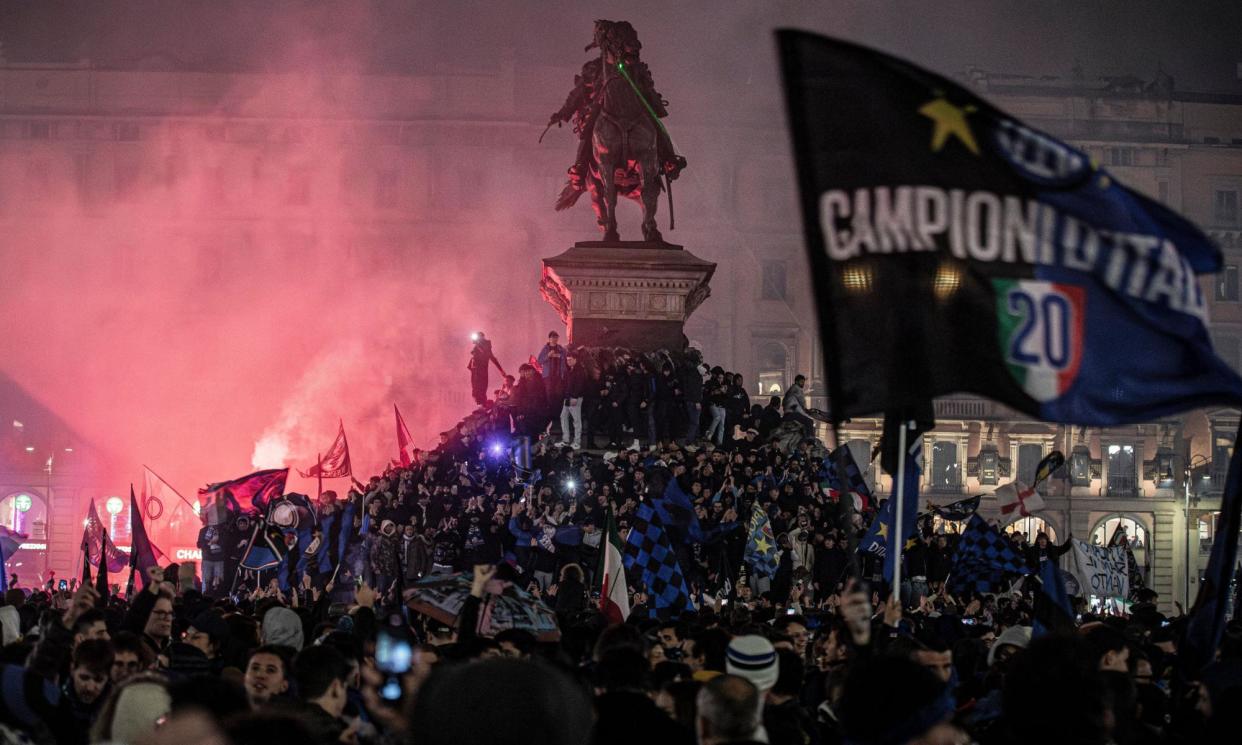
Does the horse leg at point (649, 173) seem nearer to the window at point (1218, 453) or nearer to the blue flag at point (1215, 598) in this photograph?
the blue flag at point (1215, 598)

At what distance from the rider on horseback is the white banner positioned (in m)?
10.3

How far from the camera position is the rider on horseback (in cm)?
3084

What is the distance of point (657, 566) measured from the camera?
1681cm

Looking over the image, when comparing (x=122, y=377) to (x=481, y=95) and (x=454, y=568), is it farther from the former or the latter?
(x=454, y=568)

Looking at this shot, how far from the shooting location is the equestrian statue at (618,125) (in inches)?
1221

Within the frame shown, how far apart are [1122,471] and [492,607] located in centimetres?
7644

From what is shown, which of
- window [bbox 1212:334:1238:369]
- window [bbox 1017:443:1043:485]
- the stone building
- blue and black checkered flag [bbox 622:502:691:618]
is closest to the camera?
blue and black checkered flag [bbox 622:502:691:618]

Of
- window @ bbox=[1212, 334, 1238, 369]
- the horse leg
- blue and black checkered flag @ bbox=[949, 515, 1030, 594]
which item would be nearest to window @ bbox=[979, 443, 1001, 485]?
window @ bbox=[1212, 334, 1238, 369]

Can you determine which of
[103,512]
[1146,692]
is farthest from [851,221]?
[103,512]

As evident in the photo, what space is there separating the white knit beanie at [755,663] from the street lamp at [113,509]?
215ft

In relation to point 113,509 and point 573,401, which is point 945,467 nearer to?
point 113,509

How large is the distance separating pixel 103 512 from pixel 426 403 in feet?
47.5

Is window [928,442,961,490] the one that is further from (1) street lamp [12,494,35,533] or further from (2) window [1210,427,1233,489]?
(1) street lamp [12,494,35,533]

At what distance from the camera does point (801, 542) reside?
26.8 metres
